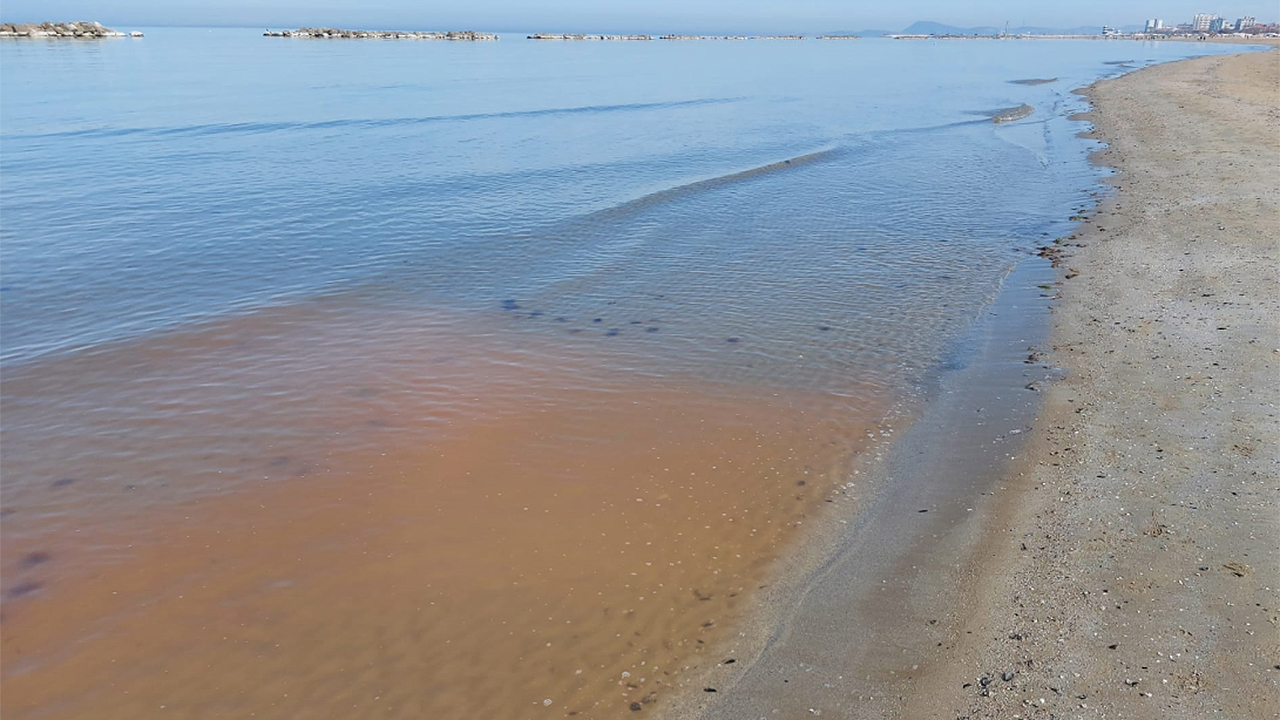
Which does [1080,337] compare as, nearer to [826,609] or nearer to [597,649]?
[826,609]

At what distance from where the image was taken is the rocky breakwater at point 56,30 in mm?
105688

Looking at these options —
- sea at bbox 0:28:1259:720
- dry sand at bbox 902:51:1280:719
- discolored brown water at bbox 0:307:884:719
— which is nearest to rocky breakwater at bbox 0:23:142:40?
sea at bbox 0:28:1259:720

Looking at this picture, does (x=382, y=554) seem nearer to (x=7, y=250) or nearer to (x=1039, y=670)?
(x=1039, y=670)

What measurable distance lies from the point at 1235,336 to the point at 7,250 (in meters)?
23.0

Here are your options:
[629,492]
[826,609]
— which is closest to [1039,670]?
[826,609]

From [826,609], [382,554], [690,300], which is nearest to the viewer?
[826,609]

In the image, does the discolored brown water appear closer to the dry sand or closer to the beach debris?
the dry sand

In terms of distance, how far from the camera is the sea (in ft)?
20.1

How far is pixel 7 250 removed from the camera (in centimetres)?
1703

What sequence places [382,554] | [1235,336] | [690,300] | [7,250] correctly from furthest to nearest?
[7,250]
[690,300]
[1235,336]
[382,554]

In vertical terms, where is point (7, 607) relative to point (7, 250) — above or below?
below

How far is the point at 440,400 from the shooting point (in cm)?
1034

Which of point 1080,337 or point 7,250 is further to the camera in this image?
point 7,250

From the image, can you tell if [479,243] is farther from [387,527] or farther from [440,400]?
[387,527]
